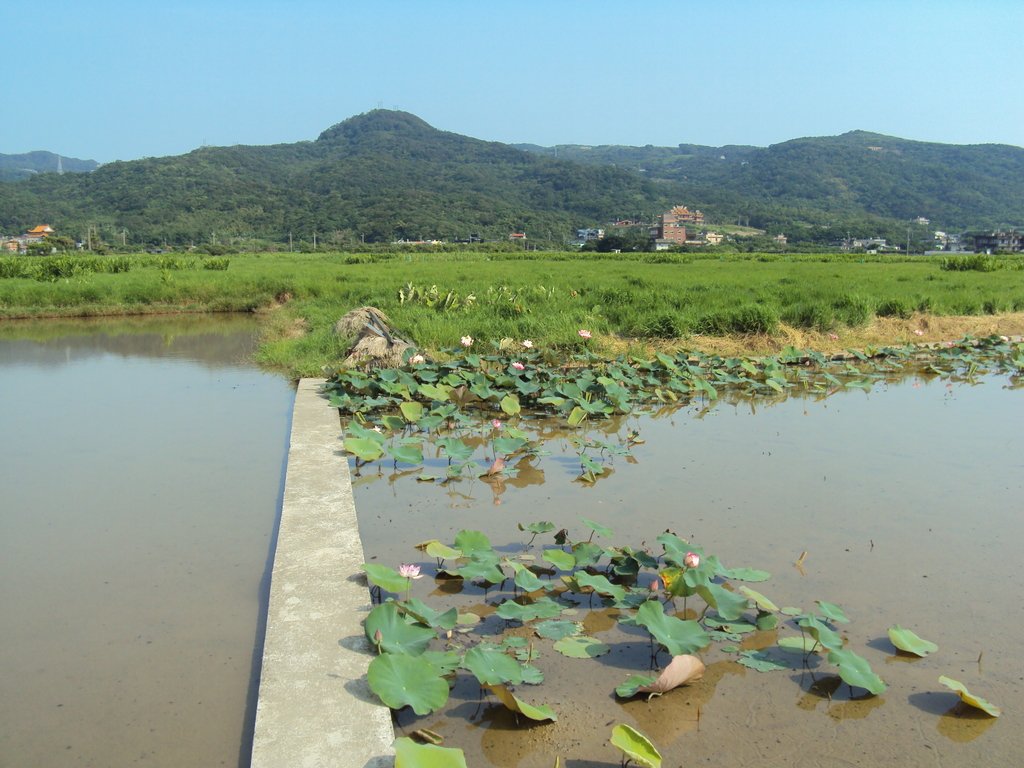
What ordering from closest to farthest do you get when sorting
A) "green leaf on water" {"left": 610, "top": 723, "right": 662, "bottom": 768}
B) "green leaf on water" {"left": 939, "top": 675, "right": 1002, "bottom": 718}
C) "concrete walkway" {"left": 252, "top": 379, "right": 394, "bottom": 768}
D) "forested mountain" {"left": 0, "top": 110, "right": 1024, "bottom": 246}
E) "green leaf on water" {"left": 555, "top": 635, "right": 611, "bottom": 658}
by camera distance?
"green leaf on water" {"left": 610, "top": 723, "right": 662, "bottom": 768} < "concrete walkway" {"left": 252, "top": 379, "right": 394, "bottom": 768} < "green leaf on water" {"left": 939, "top": 675, "right": 1002, "bottom": 718} < "green leaf on water" {"left": 555, "top": 635, "right": 611, "bottom": 658} < "forested mountain" {"left": 0, "top": 110, "right": 1024, "bottom": 246}

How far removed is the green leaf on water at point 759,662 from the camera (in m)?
2.35

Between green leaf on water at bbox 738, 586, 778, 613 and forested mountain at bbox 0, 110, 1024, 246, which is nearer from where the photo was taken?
green leaf on water at bbox 738, 586, 778, 613

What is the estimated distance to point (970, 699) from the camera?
211 cm

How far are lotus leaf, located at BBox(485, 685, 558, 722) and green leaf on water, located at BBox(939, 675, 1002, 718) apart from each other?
3.70 ft

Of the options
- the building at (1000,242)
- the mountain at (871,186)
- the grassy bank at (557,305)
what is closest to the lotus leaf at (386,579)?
the grassy bank at (557,305)

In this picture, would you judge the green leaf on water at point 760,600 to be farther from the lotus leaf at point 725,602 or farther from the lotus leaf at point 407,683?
the lotus leaf at point 407,683

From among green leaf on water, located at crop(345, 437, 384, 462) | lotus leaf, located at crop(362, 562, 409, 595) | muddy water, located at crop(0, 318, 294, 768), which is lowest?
muddy water, located at crop(0, 318, 294, 768)

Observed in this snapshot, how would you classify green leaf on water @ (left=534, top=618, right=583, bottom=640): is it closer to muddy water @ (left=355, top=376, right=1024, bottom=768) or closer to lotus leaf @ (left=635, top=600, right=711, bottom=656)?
muddy water @ (left=355, top=376, right=1024, bottom=768)

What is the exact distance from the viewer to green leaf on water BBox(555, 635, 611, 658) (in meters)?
2.39

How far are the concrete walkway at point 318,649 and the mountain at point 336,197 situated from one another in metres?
50.8

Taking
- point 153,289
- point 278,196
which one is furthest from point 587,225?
point 153,289

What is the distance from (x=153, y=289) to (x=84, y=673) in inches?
506

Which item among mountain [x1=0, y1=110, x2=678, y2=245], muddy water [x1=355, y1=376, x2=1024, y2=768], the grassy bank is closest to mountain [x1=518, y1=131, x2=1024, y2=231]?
mountain [x1=0, y1=110, x2=678, y2=245]

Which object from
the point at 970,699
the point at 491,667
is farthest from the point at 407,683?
the point at 970,699
